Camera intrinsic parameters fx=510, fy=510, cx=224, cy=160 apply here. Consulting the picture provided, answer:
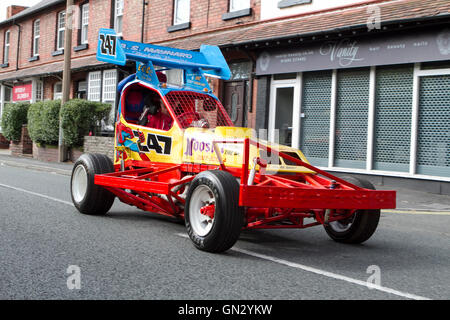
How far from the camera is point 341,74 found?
13164mm

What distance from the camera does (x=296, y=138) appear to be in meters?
14.2

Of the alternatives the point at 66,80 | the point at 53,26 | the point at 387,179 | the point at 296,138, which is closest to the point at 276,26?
the point at 296,138

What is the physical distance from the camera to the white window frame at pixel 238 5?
16.0 metres

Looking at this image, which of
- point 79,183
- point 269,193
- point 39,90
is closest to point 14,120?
point 39,90

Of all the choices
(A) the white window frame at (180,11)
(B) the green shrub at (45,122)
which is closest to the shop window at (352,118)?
(A) the white window frame at (180,11)

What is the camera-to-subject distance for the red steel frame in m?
4.62

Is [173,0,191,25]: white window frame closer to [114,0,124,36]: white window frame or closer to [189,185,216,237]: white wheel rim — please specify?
[114,0,124,36]: white window frame

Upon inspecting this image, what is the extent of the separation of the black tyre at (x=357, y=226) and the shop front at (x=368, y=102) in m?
5.30

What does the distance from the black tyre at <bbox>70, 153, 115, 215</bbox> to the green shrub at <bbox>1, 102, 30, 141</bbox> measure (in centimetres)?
1620

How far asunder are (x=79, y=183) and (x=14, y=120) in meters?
16.4

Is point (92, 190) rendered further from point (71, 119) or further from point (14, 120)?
point (14, 120)

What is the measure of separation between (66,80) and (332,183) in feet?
45.1

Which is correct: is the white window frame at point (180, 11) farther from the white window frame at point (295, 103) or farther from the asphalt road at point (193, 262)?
the asphalt road at point (193, 262)
